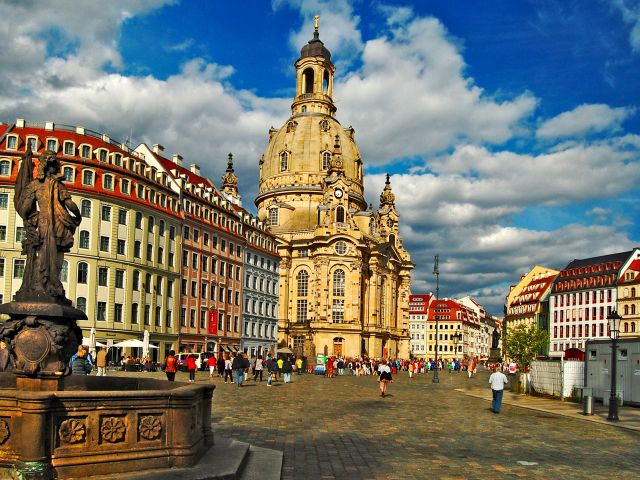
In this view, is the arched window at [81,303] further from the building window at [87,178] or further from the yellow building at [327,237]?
the yellow building at [327,237]

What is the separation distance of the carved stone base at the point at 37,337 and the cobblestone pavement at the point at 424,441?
4566 mm

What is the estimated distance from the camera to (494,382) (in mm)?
26797

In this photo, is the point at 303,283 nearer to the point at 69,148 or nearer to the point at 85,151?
the point at 85,151

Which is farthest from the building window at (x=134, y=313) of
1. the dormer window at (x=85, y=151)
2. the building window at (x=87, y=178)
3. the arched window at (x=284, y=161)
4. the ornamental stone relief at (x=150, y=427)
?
the arched window at (x=284, y=161)

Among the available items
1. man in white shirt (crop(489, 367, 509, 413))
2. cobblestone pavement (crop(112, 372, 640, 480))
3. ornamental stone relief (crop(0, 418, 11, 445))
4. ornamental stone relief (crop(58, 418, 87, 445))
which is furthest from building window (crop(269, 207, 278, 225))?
ornamental stone relief (crop(0, 418, 11, 445))

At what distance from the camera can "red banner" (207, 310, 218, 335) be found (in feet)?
245

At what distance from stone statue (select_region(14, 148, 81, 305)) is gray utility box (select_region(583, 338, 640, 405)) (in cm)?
2621

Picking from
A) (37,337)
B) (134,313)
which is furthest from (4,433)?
(134,313)

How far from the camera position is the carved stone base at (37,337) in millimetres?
10609

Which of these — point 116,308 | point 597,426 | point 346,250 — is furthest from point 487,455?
point 346,250

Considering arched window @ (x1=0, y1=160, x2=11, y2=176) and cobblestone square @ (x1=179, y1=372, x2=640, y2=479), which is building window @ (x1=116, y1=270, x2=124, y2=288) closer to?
arched window @ (x1=0, y1=160, x2=11, y2=176)

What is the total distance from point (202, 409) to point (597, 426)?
16158 millimetres

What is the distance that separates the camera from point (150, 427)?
10.5 m

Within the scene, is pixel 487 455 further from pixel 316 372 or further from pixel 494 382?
pixel 316 372
